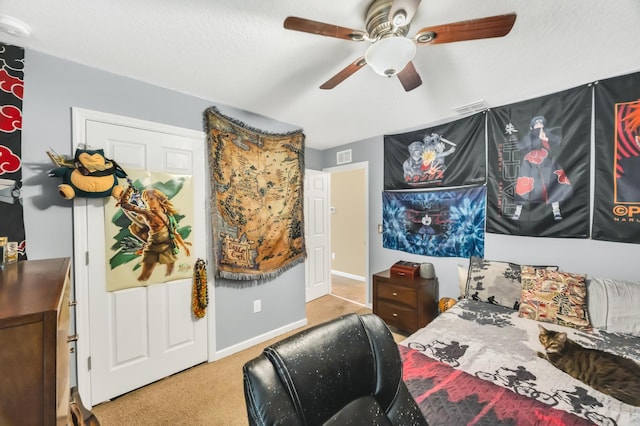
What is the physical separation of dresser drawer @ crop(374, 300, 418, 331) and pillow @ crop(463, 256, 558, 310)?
588mm

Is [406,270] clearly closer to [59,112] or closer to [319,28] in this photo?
[319,28]

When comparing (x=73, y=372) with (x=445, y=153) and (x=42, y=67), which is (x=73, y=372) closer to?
(x=42, y=67)

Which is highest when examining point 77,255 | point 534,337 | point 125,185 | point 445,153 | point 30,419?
point 445,153

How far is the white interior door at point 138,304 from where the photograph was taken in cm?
182

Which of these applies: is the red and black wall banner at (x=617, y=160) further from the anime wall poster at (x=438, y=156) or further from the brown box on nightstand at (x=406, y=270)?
the brown box on nightstand at (x=406, y=270)

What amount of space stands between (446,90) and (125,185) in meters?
2.70

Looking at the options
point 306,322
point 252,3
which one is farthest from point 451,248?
point 252,3

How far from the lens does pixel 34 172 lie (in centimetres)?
163

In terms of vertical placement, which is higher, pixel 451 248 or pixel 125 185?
pixel 125 185

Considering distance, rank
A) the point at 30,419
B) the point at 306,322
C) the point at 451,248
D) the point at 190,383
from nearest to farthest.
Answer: the point at 30,419 < the point at 190,383 < the point at 451,248 < the point at 306,322

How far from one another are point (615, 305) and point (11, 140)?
407cm

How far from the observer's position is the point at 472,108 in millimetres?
2508

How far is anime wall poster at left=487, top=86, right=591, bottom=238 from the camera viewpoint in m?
2.07

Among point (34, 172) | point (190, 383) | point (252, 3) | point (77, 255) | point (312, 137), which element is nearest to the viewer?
point (252, 3)
